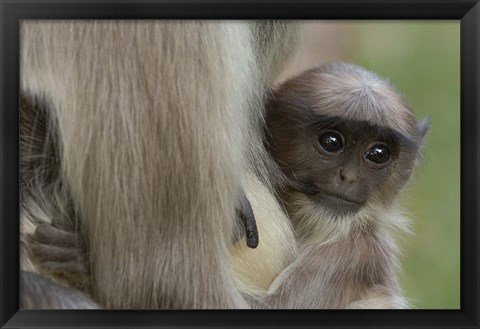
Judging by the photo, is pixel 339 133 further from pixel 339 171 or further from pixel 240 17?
pixel 240 17

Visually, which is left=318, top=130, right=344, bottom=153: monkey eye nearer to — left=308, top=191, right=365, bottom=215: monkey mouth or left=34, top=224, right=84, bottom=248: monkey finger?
left=308, top=191, right=365, bottom=215: monkey mouth

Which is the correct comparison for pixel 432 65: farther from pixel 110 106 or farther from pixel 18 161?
pixel 18 161

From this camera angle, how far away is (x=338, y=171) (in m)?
2.34

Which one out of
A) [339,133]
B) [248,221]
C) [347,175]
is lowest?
[248,221]

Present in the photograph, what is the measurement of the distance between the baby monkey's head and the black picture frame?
17cm

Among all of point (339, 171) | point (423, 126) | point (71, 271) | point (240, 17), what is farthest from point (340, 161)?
point (71, 271)

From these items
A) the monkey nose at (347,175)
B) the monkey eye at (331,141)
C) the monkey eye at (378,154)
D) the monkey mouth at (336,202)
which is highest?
the monkey eye at (331,141)

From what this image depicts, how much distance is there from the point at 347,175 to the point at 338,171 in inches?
1.1

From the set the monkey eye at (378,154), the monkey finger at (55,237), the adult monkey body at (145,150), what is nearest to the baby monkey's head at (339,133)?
the monkey eye at (378,154)

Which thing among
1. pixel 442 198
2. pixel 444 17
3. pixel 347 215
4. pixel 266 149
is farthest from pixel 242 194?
pixel 444 17

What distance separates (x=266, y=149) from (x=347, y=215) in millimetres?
304

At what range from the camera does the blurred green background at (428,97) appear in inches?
89.7

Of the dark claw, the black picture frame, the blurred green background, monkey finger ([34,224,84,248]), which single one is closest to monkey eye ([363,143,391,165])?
the blurred green background

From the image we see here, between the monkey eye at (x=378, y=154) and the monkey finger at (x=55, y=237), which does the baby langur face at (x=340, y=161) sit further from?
the monkey finger at (x=55, y=237)
